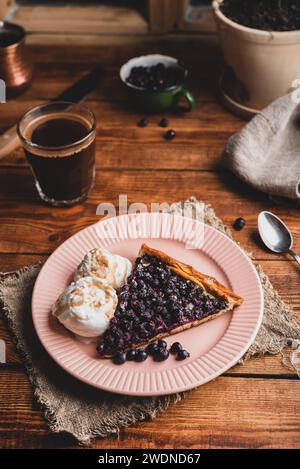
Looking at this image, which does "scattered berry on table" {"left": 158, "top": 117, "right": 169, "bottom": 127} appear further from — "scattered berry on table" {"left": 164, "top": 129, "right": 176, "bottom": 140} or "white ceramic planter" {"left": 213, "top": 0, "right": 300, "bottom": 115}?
"white ceramic planter" {"left": 213, "top": 0, "right": 300, "bottom": 115}

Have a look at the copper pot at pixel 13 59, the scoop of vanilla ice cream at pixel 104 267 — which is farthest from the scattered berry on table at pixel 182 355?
the copper pot at pixel 13 59

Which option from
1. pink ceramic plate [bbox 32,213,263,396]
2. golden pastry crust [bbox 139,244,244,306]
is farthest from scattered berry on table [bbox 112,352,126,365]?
golden pastry crust [bbox 139,244,244,306]

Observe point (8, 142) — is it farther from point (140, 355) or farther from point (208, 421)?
point (208, 421)

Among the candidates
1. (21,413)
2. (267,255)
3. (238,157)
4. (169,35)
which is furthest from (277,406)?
(169,35)

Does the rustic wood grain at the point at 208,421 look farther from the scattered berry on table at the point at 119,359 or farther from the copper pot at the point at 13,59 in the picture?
the copper pot at the point at 13,59

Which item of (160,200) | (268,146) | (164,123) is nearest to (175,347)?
(160,200)

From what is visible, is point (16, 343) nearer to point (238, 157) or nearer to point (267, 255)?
point (267, 255)
